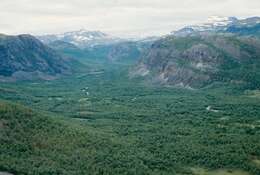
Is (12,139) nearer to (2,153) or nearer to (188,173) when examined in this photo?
→ (2,153)

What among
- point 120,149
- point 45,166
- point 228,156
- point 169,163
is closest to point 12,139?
point 45,166

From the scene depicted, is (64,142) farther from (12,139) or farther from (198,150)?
(198,150)

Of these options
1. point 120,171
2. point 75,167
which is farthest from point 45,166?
point 120,171

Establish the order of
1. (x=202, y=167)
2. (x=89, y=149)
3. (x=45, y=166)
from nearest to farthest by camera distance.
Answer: (x=45, y=166)
(x=202, y=167)
(x=89, y=149)

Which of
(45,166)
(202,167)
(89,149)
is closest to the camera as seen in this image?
(45,166)

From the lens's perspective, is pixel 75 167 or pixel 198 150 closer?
pixel 75 167

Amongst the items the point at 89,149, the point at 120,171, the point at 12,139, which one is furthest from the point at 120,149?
the point at 12,139

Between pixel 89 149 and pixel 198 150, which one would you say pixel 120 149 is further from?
pixel 198 150

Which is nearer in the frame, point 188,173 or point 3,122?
point 188,173
